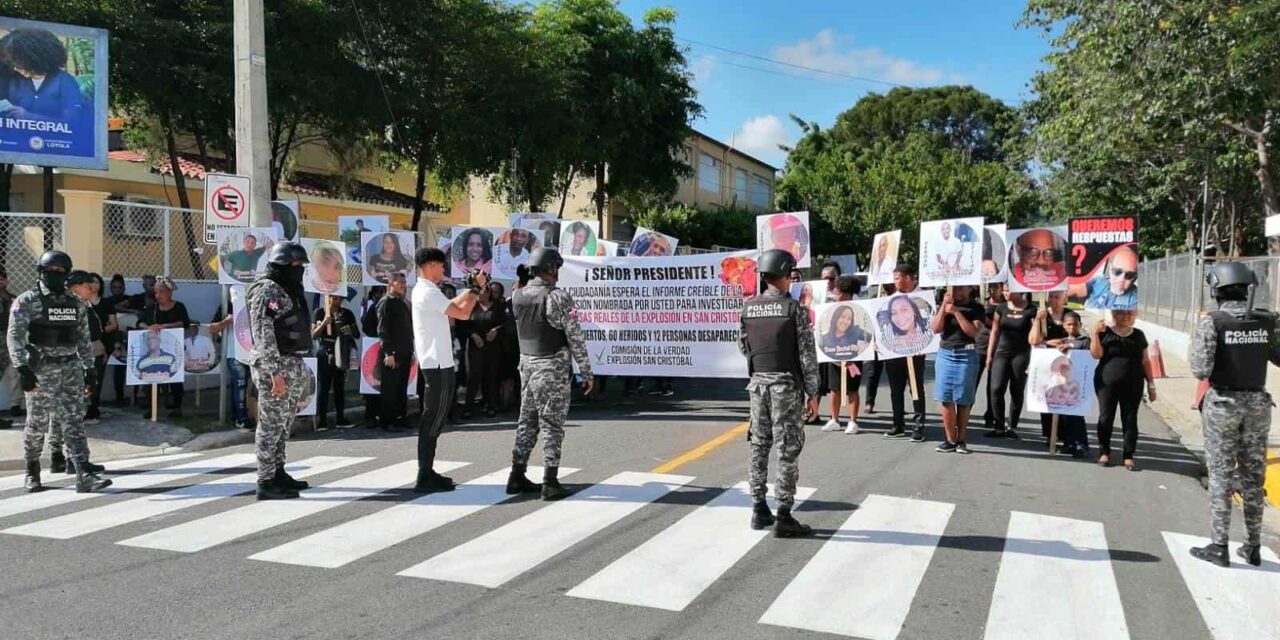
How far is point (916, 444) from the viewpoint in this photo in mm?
9602

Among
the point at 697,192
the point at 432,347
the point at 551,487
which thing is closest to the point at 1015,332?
the point at 551,487

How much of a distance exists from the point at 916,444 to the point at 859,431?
901mm

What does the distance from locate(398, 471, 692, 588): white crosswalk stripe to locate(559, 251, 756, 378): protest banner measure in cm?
395

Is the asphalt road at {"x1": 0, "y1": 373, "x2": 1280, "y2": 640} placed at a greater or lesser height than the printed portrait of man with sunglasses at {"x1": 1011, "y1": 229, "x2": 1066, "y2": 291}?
lesser

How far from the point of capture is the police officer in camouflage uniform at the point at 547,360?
684cm

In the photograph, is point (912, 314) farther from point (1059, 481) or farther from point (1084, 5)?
point (1084, 5)

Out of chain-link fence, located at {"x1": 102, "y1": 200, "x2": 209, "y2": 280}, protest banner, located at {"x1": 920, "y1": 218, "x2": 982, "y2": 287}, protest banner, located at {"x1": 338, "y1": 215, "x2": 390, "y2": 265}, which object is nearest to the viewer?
protest banner, located at {"x1": 920, "y1": 218, "x2": 982, "y2": 287}

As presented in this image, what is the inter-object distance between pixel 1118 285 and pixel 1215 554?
354cm

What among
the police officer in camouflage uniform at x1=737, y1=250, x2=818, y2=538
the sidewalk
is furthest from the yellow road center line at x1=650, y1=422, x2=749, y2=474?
the sidewalk

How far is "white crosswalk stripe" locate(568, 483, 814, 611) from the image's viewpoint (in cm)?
483

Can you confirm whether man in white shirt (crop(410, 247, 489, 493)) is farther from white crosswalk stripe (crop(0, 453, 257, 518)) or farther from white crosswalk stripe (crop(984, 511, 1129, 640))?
white crosswalk stripe (crop(984, 511, 1129, 640))

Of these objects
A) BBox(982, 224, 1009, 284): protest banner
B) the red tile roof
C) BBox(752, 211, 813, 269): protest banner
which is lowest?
BBox(982, 224, 1009, 284): protest banner

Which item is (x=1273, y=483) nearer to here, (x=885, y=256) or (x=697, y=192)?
(x=885, y=256)

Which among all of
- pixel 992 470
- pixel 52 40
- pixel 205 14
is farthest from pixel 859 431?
pixel 205 14
